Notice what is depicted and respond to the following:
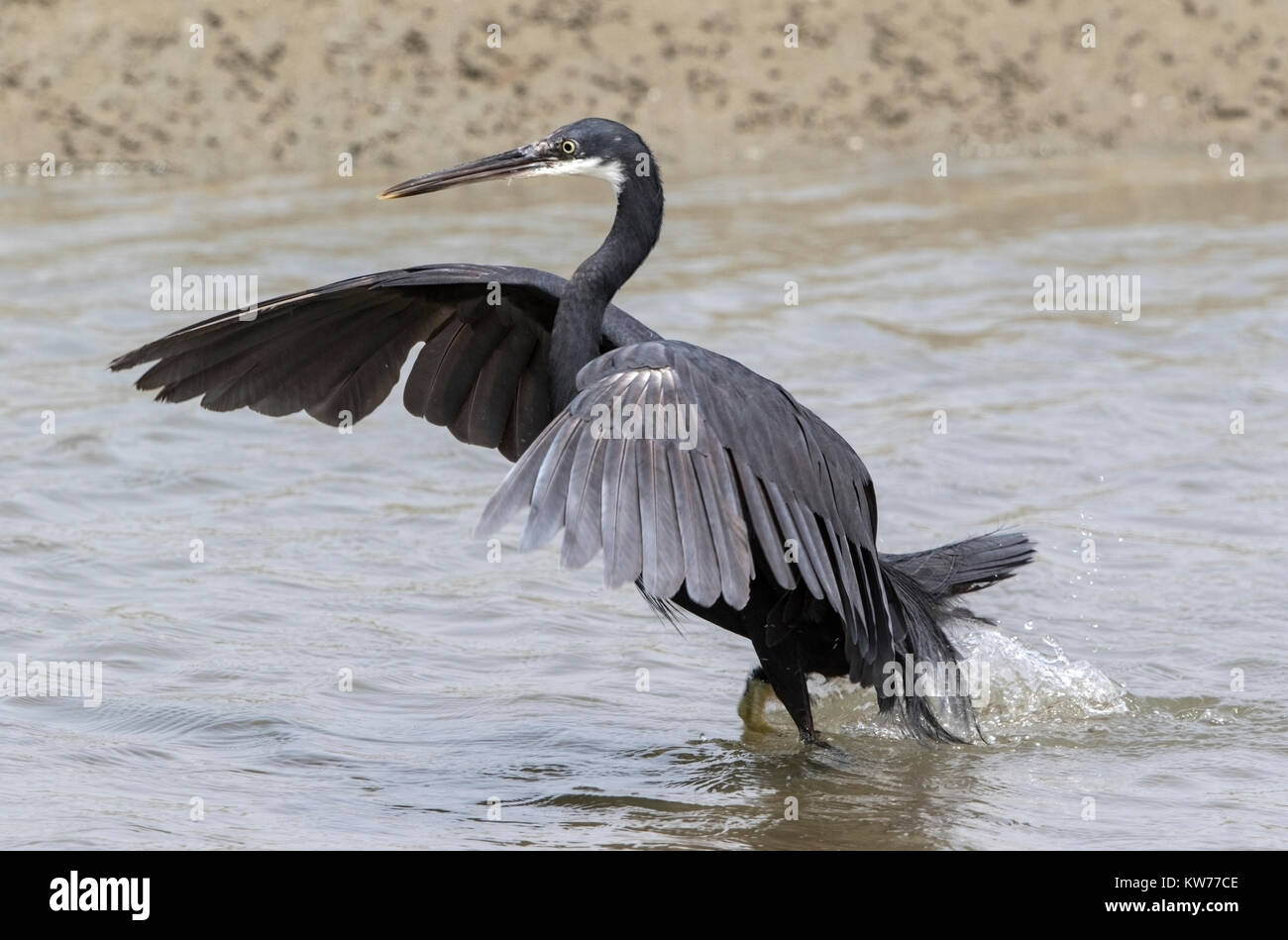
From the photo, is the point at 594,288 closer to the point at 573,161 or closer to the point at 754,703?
the point at 573,161

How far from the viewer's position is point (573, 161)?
6094mm

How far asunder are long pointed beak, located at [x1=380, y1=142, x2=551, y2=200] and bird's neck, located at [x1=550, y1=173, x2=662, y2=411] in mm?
306

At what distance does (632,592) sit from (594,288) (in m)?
2.13

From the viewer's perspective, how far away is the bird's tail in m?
6.16

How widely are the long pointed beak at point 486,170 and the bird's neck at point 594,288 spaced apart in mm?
306

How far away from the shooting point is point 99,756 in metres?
5.64

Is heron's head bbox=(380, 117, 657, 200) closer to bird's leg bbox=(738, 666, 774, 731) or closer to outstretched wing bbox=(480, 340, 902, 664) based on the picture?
outstretched wing bbox=(480, 340, 902, 664)

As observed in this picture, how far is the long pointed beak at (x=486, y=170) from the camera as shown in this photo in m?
6.03

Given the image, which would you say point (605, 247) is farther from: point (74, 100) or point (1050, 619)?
point (74, 100)

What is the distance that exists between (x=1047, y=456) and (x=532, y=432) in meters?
3.48

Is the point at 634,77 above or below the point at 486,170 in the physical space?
above

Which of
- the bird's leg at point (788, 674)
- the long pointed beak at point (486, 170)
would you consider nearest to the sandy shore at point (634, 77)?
the long pointed beak at point (486, 170)

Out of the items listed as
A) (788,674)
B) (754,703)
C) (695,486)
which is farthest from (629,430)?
(754,703)

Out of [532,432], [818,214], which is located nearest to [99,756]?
[532,432]
